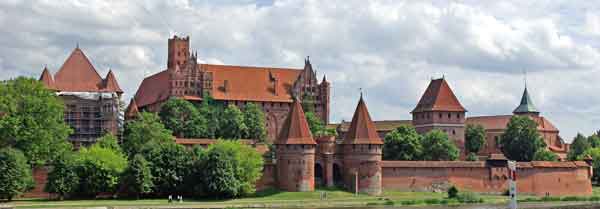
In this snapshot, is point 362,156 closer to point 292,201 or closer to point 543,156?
point 292,201

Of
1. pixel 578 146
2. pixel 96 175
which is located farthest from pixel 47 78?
pixel 578 146

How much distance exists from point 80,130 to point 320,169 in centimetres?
2964

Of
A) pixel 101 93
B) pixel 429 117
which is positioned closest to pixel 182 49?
pixel 101 93

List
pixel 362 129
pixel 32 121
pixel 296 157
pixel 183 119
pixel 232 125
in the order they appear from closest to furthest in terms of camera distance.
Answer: pixel 32 121 < pixel 296 157 < pixel 362 129 < pixel 183 119 < pixel 232 125

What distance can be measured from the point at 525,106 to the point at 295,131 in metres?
70.9

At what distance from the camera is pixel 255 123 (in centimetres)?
11369

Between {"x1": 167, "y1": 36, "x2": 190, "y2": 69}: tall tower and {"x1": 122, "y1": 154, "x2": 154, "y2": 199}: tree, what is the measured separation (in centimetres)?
5536

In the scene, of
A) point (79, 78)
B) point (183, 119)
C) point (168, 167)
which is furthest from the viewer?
point (183, 119)

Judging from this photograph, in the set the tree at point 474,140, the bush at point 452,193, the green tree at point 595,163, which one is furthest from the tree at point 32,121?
the green tree at point 595,163

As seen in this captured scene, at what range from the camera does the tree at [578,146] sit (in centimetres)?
12205

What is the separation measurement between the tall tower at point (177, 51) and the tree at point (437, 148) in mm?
43460

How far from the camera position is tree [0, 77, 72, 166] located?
7988cm

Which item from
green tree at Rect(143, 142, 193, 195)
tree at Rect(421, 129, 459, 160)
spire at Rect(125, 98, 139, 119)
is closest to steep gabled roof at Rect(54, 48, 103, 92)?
spire at Rect(125, 98, 139, 119)

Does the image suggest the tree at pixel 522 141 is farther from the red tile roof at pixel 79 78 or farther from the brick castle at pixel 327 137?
the red tile roof at pixel 79 78
